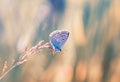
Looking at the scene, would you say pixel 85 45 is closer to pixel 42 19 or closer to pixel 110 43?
pixel 110 43

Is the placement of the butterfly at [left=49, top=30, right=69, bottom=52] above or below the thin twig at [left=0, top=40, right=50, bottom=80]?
above

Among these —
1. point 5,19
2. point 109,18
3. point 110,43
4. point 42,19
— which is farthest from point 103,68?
point 5,19

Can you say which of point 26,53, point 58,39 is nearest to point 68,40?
point 58,39

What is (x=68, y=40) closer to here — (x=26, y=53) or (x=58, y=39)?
(x=58, y=39)
